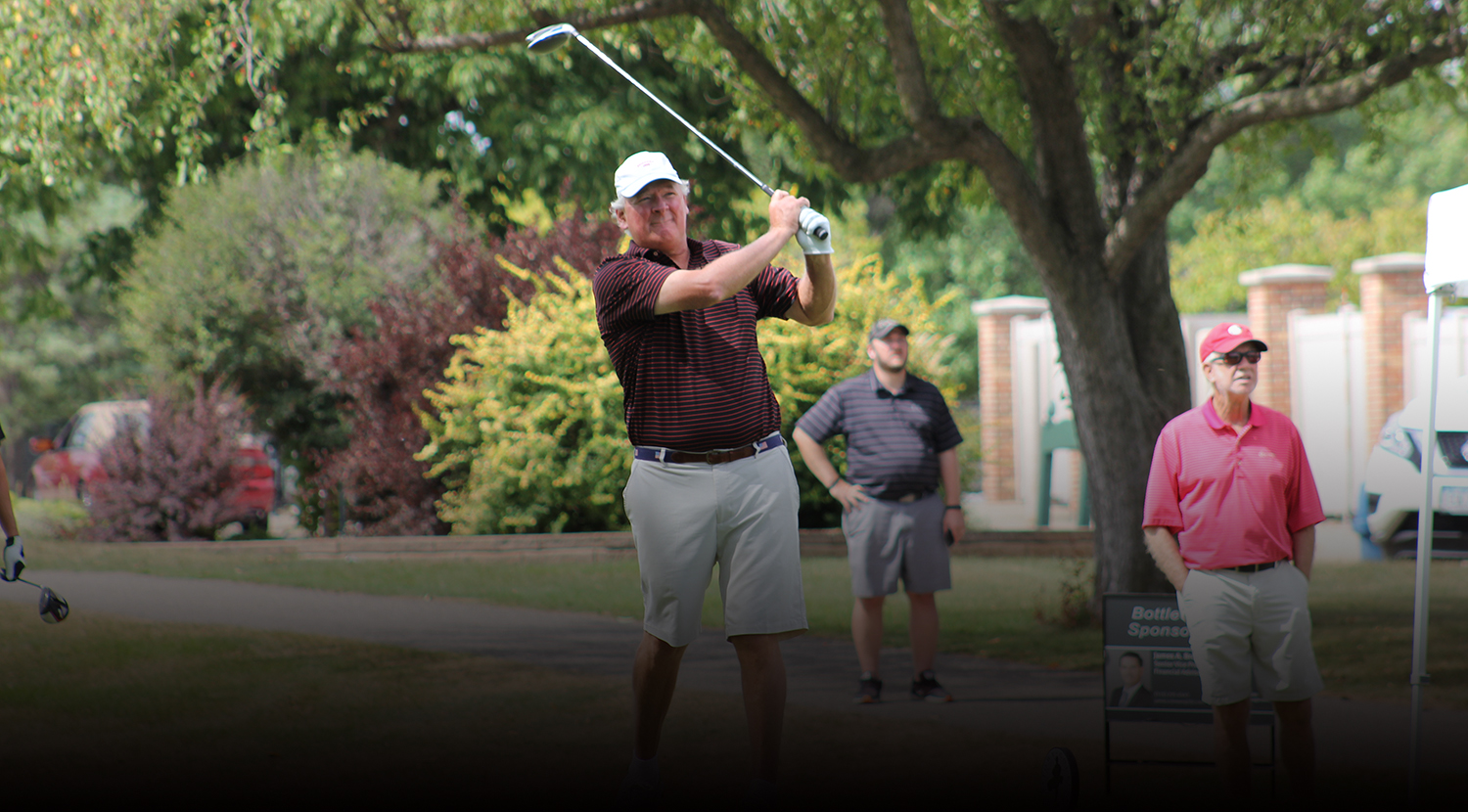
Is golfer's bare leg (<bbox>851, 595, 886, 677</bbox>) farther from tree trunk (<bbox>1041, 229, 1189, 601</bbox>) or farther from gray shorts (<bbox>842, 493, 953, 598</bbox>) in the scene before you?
tree trunk (<bbox>1041, 229, 1189, 601</bbox>)

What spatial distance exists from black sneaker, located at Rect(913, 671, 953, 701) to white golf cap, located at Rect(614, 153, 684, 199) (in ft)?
10.5

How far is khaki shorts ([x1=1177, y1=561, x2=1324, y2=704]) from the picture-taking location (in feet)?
14.2

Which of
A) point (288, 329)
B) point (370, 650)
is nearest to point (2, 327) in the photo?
point (288, 329)

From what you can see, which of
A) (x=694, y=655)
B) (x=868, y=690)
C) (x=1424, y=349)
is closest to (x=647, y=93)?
(x=868, y=690)

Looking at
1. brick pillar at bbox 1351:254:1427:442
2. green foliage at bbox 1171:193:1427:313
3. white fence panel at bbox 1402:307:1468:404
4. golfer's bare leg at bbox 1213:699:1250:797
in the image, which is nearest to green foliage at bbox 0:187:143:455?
brick pillar at bbox 1351:254:1427:442

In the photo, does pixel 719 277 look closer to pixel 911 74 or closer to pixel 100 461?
pixel 911 74

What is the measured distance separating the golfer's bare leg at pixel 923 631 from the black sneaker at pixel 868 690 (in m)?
0.23

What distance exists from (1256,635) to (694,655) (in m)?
3.93

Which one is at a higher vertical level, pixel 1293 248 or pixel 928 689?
pixel 1293 248

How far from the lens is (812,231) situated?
420 centimetres

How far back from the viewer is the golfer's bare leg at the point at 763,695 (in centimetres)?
432

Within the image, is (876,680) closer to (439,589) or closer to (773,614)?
(773,614)

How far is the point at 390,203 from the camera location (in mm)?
15680

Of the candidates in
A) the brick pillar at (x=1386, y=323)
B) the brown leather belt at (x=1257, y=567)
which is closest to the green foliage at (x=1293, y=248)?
the brick pillar at (x=1386, y=323)
